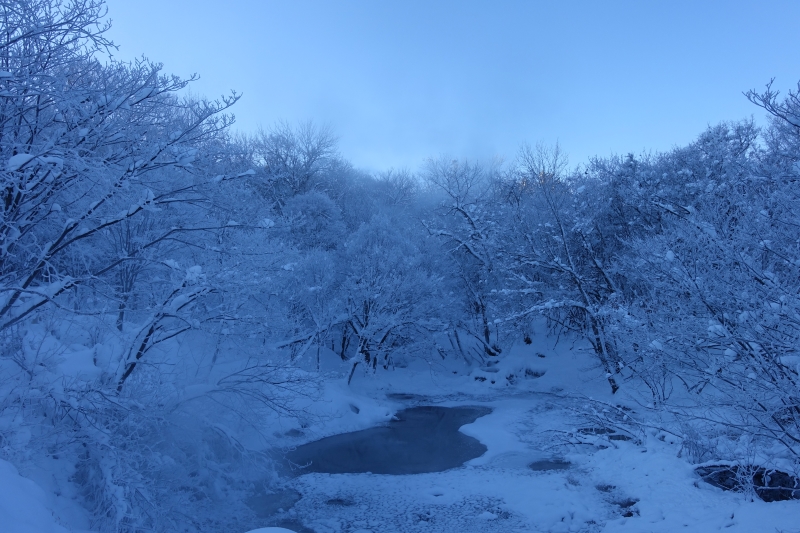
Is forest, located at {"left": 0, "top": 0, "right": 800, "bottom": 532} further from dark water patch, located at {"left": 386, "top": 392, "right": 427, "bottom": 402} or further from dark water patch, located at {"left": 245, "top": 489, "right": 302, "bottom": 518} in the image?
dark water patch, located at {"left": 386, "top": 392, "right": 427, "bottom": 402}

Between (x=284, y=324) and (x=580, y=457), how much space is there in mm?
8232

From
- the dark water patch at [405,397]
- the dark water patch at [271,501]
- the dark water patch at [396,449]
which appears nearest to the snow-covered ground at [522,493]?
the dark water patch at [271,501]

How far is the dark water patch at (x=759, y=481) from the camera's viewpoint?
6905mm

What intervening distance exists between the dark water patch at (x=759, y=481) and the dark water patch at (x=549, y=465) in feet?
13.3

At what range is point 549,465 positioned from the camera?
12523 mm

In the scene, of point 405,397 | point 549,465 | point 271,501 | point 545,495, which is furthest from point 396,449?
point 405,397

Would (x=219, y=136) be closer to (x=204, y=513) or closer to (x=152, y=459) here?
(x=152, y=459)

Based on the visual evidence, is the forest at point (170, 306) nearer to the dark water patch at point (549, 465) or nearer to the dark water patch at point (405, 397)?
the dark water patch at point (549, 465)

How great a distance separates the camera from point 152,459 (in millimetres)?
7660

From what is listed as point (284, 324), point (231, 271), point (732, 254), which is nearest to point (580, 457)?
point (732, 254)

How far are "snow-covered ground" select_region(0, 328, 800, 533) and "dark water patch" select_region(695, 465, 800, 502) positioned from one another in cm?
22

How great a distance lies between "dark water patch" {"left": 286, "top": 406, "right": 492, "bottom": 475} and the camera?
12938 mm

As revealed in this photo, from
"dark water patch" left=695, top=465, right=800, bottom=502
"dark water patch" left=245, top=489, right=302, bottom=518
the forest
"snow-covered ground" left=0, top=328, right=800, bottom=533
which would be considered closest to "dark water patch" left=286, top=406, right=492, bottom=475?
"snow-covered ground" left=0, top=328, right=800, bottom=533

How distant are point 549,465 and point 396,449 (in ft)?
14.4
